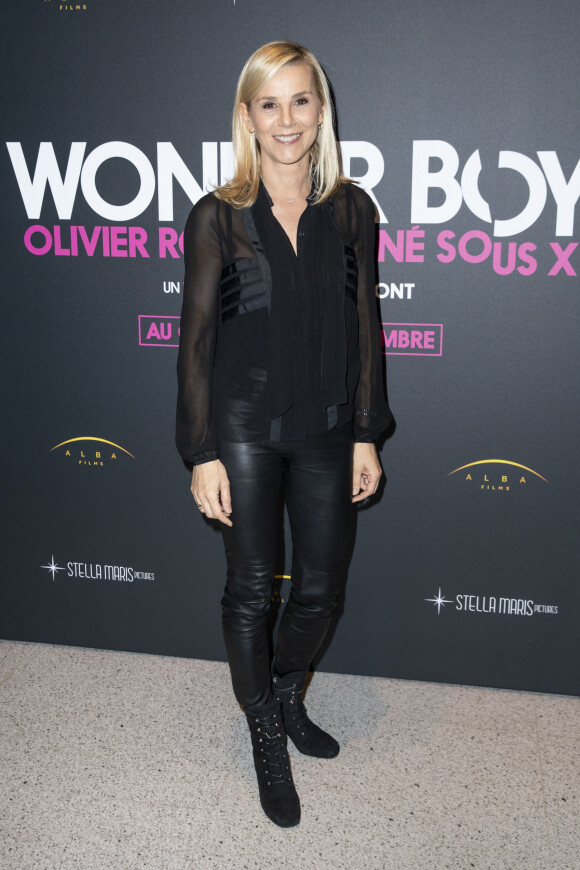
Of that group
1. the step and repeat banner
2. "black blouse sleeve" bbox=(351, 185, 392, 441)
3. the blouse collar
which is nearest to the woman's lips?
the blouse collar

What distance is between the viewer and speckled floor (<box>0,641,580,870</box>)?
1653 millimetres

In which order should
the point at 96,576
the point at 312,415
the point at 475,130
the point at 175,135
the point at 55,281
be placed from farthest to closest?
the point at 96,576
the point at 55,281
the point at 175,135
the point at 475,130
the point at 312,415

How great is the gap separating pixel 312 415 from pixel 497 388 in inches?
24.8

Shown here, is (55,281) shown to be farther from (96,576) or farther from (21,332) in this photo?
(96,576)

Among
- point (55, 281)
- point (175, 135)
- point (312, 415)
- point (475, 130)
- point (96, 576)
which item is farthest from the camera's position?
point (96, 576)

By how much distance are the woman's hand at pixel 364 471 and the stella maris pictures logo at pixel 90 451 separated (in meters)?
0.75

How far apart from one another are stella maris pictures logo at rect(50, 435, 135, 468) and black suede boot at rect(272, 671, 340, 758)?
31.2 inches

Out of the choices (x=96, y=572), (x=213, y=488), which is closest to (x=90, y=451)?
(x=96, y=572)

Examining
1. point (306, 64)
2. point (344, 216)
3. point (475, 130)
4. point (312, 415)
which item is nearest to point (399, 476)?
point (312, 415)

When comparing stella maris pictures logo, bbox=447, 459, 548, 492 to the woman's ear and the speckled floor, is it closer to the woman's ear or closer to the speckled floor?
the speckled floor

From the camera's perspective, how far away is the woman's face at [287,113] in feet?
5.06

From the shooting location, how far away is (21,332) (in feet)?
7.43

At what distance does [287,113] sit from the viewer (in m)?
1.54

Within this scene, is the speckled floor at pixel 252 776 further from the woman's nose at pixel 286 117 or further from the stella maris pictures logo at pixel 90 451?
the woman's nose at pixel 286 117
